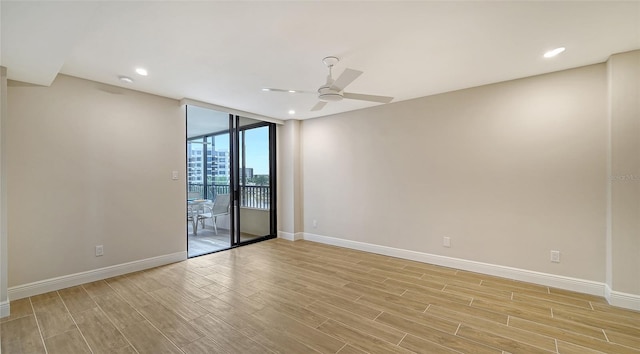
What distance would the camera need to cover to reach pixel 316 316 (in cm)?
241

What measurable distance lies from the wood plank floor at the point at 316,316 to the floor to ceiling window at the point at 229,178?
189cm

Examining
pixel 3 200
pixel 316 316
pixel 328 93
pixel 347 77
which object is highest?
pixel 347 77

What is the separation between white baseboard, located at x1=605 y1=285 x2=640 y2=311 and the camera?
2465 mm

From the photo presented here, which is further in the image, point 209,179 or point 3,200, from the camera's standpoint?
point 209,179

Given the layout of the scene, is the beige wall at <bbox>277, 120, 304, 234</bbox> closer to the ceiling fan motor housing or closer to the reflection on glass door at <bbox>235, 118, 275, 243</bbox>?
the reflection on glass door at <bbox>235, 118, 275, 243</bbox>

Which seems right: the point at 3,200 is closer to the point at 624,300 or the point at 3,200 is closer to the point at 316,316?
the point at 316,316

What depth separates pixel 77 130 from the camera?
3.12 meters

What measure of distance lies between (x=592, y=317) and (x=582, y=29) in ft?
8.21

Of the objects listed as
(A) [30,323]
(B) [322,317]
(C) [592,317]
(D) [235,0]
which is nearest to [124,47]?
(D) [235,0]

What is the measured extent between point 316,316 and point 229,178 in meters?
3.33

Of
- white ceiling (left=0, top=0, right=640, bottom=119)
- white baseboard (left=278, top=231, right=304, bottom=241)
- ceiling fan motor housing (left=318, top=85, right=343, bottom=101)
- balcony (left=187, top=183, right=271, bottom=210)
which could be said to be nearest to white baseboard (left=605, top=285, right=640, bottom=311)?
white ceiling (left=0, top=0, right=640, bottom=119)

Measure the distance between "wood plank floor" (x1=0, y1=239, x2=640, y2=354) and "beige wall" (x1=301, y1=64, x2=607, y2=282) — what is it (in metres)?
0.55

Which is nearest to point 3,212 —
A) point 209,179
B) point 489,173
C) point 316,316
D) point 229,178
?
point 229,178

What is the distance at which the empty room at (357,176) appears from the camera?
6.59 feet
